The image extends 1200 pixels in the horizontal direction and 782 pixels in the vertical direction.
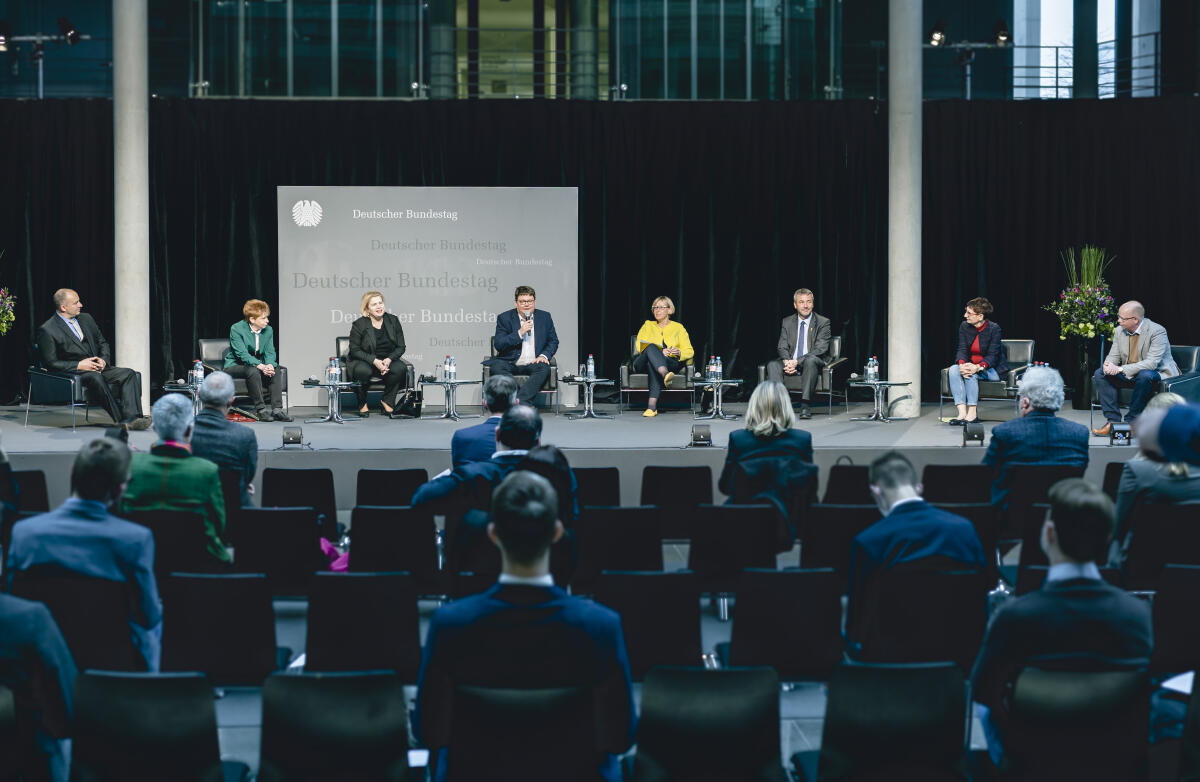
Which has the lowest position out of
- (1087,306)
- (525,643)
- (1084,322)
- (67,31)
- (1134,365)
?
(525,643)

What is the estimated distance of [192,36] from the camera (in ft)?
40.6

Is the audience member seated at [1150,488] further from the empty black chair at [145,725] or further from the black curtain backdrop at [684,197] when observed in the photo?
the black curtain backdrop at [684,197]

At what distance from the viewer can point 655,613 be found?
10.8ft

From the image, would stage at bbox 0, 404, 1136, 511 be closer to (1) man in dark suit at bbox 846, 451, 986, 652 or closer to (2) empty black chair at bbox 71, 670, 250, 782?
(1) man in dark suit at bbox 846, 451, 986, 652

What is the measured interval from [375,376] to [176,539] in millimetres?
6611

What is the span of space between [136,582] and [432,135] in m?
9.50

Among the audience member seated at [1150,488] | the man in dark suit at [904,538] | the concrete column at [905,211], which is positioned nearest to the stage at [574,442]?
the concrete column at [905,211]

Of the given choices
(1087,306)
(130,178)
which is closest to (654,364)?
(1087,306)

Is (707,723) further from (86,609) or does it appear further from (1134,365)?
(1134,365)

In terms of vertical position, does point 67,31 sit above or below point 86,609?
above

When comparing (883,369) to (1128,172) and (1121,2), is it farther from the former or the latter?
(1121,2)

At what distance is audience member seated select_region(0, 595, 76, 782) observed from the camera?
8.41ft

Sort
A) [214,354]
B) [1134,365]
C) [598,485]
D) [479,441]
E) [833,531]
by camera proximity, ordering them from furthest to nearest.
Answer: [214,354]
[1134,365]
[598,485]
[479,441]
[833,531]

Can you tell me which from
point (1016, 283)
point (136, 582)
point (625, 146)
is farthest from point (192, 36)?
point (136, 582)
